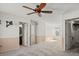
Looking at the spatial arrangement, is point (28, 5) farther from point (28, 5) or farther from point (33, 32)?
point (33, 32)

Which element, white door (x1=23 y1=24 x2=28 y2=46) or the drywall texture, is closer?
the drywall texture

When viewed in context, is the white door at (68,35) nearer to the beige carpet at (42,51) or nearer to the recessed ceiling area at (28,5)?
the beige carpet at (42,51)

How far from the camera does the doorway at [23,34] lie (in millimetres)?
2303

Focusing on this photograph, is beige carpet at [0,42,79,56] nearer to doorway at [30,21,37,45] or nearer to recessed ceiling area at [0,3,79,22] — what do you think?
doorway at [30,21,37,45]

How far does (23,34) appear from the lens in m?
2.36

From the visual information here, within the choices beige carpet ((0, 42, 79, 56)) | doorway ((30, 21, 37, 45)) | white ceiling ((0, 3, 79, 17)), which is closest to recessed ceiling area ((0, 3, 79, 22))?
white ceiling ((0, 3, 79, 17))

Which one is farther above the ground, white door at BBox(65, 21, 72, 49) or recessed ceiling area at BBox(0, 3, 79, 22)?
recessed ceiling area at BBox(0, 3, 79, 22)

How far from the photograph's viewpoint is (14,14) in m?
2.23

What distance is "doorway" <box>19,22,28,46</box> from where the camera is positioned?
2.30 meters

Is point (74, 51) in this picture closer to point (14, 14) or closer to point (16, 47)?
point (16, 47)

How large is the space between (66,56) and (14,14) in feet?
3.81

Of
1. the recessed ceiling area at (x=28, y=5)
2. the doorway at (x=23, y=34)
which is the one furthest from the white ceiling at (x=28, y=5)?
the doorway at (x=23, y=34)

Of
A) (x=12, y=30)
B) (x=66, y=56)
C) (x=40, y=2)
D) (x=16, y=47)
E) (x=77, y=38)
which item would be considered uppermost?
(x=40, y=2)

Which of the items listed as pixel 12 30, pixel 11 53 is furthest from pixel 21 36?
pixel 11 53
